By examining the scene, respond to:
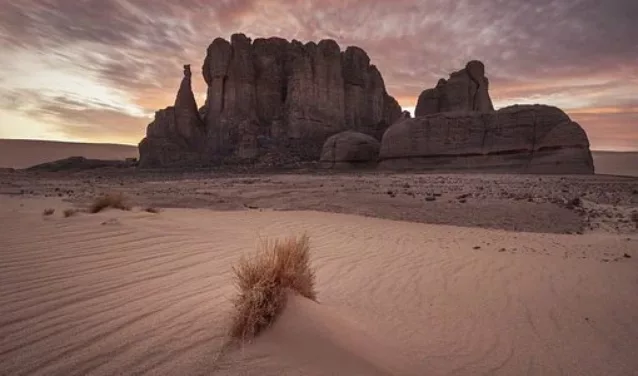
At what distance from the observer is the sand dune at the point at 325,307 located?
2338 millimetres

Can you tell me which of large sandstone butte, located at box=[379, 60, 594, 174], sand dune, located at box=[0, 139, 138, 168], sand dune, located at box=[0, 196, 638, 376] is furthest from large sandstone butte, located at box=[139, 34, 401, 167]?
sand dune, located at box=[0, 139, 138, 168]

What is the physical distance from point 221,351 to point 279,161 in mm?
46971

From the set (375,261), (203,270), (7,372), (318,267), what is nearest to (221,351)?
(7,372)

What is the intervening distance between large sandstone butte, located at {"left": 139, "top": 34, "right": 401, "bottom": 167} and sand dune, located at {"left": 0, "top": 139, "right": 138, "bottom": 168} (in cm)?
6257

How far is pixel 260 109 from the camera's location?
61938 mm

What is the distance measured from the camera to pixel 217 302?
327cm

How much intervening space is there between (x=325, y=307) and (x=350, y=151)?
135 feet

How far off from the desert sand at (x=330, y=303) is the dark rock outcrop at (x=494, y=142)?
2800 cm

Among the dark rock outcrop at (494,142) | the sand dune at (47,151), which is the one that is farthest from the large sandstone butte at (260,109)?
the sand dune at (47,151)

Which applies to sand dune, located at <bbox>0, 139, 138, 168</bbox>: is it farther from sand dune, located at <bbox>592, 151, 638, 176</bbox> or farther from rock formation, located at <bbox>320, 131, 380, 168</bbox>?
sand dune, located at <bbox>592, 151, 638, 176</bbox>

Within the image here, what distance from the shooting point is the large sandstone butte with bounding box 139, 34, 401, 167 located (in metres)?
55.0

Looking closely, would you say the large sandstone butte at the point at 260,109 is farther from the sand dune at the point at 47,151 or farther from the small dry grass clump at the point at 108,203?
the sand dune at the point at 47,151

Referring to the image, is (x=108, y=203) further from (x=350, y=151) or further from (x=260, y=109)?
(x=260, y=109)

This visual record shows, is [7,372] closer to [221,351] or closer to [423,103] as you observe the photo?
[221,351]
